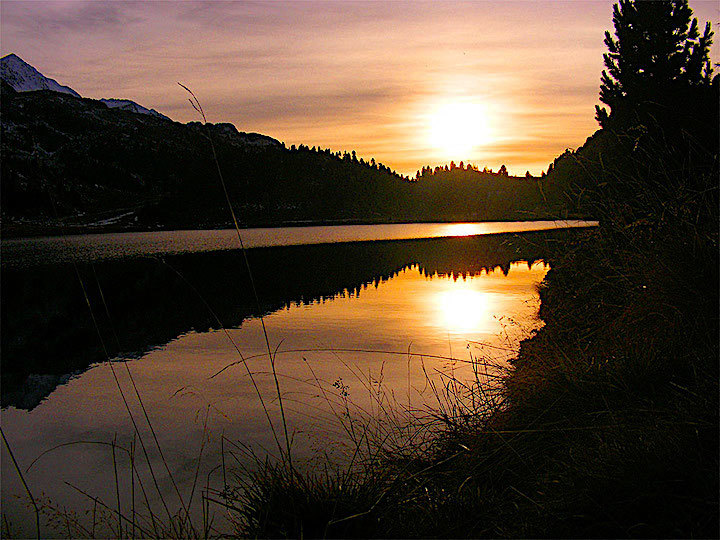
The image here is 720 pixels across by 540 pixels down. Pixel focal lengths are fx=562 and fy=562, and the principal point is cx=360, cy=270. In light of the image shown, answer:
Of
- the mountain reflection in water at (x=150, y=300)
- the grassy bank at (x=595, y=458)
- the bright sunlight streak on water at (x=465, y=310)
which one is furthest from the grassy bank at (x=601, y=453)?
the bright sunlight streak on water at (x=465, y=310)

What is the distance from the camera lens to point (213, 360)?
16000 millimetres

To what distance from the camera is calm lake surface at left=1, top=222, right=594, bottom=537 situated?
8555mm

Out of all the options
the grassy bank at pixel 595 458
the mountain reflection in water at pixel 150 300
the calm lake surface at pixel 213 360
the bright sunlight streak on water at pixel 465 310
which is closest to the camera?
the grassy bank at pixel 595 458

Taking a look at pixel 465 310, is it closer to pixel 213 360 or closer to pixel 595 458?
pixel 213 360

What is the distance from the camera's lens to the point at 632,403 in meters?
4.90

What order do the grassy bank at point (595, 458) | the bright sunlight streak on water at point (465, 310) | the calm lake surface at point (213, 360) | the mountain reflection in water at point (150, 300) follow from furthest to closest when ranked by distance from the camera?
the bright sunlight streak on water at point (465, 310) < the mountain reflection in water at point (150, 300) < the calm lake surface at point (213, 360) < the grassy bank at point (595, 458)

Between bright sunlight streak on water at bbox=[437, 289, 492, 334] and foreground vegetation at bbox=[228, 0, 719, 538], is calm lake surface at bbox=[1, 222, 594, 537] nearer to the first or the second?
bright sunlight streak on water at bbox=[437, 289, 492, 334]

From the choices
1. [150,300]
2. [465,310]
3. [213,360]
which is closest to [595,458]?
[213,360]

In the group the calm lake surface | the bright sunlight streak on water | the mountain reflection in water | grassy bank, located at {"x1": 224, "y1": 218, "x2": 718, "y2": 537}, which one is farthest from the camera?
the bright sunlight streak on water

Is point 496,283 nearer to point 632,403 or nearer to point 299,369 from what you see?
point 299,369

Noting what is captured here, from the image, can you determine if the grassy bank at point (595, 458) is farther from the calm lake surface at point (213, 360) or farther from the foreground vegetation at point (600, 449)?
the calm lake surface at point (213, 360)

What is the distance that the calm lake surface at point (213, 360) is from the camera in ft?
28.1

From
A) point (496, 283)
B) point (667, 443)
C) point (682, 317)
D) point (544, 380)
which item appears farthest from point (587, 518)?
point (496, 283)

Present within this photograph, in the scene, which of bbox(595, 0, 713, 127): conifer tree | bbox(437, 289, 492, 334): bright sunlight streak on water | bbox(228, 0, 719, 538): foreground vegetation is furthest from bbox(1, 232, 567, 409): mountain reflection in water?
bbox(595, 0, 713, 127): conifer tree
